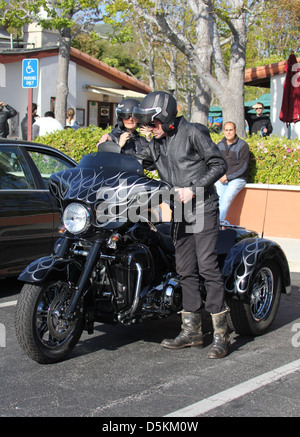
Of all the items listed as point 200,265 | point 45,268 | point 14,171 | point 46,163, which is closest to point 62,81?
point 46,163

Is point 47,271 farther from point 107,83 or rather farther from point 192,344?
point 107,83

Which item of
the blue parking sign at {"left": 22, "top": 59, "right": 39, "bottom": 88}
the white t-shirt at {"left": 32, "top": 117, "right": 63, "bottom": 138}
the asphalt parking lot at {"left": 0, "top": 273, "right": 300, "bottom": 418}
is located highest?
the blue parking sign at {"left": 22, "top": 59, "right": 39, "bottom": 88}

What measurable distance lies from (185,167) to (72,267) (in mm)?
1120

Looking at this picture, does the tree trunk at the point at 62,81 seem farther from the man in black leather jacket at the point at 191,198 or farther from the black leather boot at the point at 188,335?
the black leather boot at the point at 188,335

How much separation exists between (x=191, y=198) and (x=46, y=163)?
2.75 m

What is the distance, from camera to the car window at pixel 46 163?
675 cm

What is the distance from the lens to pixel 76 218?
14.3ft

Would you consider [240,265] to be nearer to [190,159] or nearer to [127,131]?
[190,159]

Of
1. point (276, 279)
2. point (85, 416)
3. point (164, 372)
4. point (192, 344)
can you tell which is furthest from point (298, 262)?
point (85, 416)

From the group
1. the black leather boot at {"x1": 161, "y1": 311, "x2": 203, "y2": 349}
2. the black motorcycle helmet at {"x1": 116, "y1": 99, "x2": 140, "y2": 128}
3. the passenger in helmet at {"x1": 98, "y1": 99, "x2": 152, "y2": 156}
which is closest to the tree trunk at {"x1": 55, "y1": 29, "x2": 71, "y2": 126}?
the passenger in helmet at {"x1": 98, "y1": 99, "x2": 152, "y2": 156}

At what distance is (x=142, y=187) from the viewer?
4.47m

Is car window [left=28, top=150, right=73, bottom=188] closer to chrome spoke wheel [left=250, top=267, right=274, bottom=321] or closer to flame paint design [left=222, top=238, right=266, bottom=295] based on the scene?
flame paint design [left=222, top=238, right=266, bottom=295]

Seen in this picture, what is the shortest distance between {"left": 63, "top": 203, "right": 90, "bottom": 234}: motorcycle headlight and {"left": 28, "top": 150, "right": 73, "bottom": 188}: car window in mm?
2417

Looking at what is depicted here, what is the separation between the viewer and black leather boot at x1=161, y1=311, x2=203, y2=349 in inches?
192
